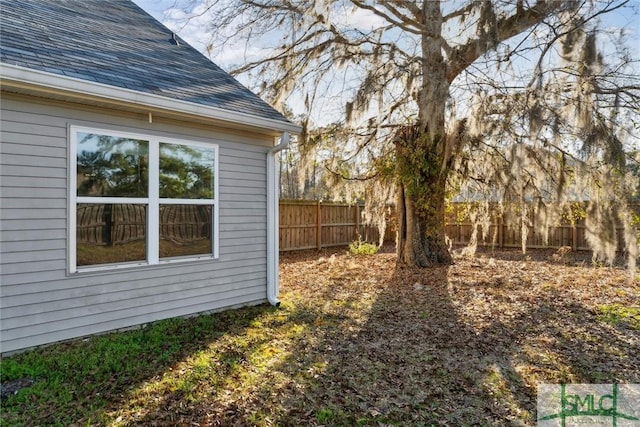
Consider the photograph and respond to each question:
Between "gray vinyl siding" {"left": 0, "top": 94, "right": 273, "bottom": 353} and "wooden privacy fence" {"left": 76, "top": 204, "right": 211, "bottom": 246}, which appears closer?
"gray vinyl siding" {"left": 0, "top": 94, "right": 273, "bottom": 353}

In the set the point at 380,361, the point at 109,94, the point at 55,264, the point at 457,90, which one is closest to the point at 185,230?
the point at 55,264

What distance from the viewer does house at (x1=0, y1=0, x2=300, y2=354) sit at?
349cm

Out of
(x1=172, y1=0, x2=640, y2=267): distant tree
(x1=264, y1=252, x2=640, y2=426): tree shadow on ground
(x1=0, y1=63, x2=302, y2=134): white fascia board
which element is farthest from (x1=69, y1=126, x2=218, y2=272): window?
(x1=172, y1=0, x2=640, y2=267): distant tree

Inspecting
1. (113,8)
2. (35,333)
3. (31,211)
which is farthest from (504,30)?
(35,333)

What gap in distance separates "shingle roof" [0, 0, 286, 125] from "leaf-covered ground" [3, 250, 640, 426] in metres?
2.68

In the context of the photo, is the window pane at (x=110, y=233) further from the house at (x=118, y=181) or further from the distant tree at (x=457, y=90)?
the distant tree at (x=457, y=90)

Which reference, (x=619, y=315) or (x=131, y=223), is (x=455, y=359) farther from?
(x=131, y=223)

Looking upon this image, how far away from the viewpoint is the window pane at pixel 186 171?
4.46 m

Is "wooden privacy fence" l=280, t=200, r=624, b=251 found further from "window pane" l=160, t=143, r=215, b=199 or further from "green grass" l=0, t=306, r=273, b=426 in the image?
"green grass" l=0, t=306, r=273, b=426

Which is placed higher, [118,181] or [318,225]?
[118,181]

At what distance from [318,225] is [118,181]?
26.1 feet

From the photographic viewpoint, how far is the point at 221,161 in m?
4.93

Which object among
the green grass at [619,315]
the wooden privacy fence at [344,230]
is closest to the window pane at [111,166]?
the green grass at [619,315]

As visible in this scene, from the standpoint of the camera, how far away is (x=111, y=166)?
403 cm
